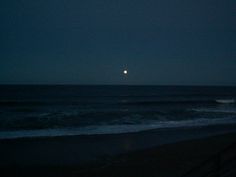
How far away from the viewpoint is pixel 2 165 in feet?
42.5

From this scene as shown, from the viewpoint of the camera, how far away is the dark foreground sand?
11.5 metres

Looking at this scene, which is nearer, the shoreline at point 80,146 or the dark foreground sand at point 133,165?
the dark foreground sand at point 133,165

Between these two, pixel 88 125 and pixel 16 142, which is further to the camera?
pixel 88 125

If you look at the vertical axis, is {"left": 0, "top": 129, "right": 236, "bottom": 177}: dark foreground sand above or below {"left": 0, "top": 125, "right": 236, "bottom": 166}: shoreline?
below

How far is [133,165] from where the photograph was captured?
12.4 meters

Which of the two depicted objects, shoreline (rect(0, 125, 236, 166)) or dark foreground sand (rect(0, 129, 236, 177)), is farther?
shoreline (rect(0, 125, 236, 166))

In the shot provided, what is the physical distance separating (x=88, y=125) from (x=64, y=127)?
7.26 ft

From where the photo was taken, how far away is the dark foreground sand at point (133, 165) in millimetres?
11453

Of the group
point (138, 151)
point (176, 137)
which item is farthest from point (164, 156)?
point (176, 137)

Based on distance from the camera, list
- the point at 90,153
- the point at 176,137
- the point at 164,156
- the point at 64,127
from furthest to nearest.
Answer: the point at 64,127 → the point at 176,137 → the point at 90,153 → the point at 164,156

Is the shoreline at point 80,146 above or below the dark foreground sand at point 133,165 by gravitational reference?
above

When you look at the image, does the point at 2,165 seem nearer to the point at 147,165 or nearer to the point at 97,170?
the point at 97,170

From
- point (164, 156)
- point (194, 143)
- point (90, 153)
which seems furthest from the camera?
point (194, 143)

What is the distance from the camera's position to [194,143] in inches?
659
